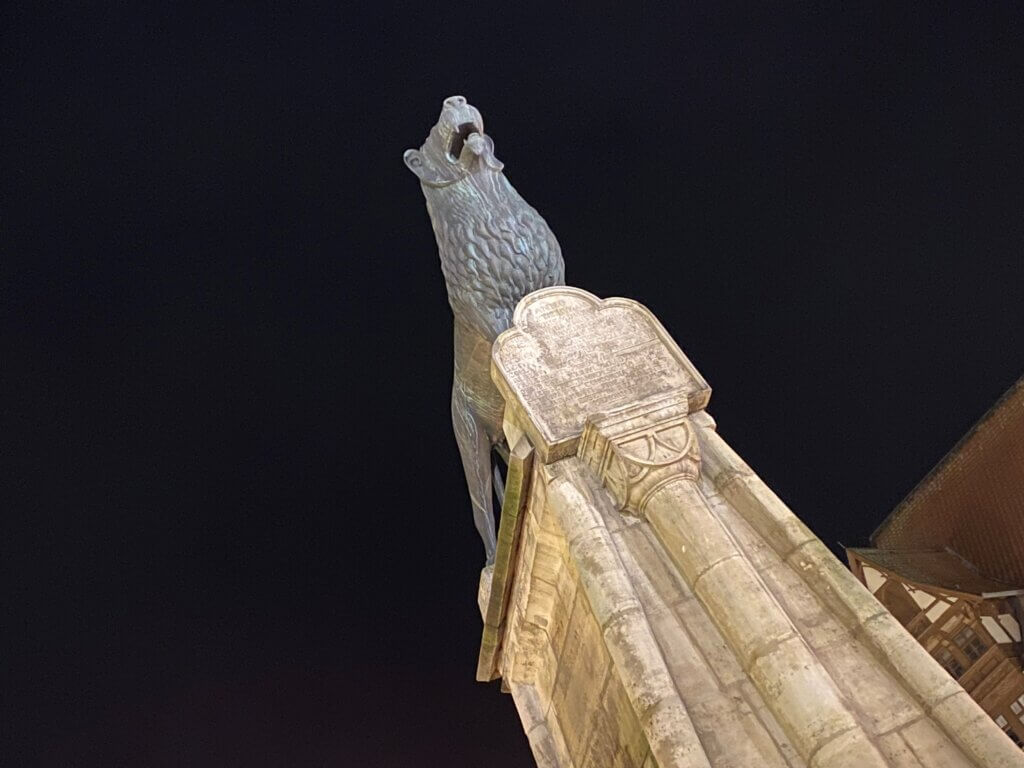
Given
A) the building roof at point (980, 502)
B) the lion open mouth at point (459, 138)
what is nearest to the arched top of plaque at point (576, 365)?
the lion open mouth at point (459, 138)

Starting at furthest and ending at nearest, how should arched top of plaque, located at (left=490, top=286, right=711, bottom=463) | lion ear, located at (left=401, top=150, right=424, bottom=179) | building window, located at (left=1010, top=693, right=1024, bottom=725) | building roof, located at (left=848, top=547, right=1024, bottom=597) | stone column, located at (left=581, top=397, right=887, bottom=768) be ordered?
1. building roof, located at (left=848, top=547, right=1024, bottom=597)
2. building window, located at (left=1010, top=693, right=1024, bottom=725)
3. lion ear, located at (left=401, top=150, right=424, bottom=179)
4. arched top of plaque, located at (left=490, top=286, right=711, bottom=463)
5. stone column, located at (left=581, top=397, right=887, bottom=768)

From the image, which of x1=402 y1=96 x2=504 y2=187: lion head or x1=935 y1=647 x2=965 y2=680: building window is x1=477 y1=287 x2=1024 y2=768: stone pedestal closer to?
x1=402 y1=96 x2=504 y2=187: lion head

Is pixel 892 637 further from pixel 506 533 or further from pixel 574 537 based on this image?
pixel 506 533

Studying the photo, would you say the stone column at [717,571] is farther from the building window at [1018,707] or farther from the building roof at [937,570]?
the building window at [1018,707]

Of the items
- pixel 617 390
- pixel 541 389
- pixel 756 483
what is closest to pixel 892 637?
pixel 756 483

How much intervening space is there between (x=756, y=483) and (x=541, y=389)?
1014mm

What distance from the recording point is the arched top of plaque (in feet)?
10.8

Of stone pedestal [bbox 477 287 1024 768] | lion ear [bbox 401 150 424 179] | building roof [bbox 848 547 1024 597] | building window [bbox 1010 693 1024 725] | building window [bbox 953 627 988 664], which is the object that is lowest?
building window [bbox 1010 693 1024 725]

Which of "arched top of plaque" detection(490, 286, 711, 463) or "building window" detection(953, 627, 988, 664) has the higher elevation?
"arched top of plaque" detection(490, 286, 711, 463)

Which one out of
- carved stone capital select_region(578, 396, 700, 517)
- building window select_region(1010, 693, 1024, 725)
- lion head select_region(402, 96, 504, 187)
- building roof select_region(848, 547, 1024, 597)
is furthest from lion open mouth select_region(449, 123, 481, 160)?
building window select_region(1010, 693, 1024, 725)

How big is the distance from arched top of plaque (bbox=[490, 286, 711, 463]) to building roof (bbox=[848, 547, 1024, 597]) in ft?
19.0

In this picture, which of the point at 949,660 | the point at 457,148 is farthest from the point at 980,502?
the point at 457,148

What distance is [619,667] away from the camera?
2.53 metres

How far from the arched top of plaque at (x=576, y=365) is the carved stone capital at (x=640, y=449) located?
71 mm
